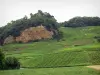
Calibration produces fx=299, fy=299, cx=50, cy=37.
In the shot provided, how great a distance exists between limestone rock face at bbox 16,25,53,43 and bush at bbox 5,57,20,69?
65810mm

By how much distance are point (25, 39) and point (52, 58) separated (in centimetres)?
5937

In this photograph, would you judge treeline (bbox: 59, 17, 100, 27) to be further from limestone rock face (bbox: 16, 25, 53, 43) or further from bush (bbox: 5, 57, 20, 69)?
bush (bbox: 5, 57, 20, 69)

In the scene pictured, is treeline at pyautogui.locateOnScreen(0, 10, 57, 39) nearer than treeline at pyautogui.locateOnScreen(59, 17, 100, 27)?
Yes

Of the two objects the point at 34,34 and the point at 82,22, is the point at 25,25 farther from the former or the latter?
the point at 82,22

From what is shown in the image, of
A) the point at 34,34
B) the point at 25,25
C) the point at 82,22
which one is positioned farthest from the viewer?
the point at 82,22

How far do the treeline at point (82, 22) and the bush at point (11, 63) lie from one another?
352ft

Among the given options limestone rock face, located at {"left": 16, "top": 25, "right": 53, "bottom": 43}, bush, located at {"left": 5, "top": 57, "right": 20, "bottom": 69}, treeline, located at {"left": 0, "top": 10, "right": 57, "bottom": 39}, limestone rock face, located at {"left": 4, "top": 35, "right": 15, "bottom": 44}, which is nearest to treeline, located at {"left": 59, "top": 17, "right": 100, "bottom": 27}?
treeline, located at {"left": 0, "top": 10, "right": 57, "bottom": 39}

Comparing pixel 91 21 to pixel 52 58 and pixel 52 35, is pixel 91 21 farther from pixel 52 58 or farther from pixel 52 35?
pixel 52 58

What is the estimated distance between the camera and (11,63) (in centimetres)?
6894

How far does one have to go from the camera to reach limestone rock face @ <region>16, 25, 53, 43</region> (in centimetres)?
13612

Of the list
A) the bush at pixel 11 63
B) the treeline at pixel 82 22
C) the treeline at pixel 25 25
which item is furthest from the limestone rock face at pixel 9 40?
the bush at pixel 11 63

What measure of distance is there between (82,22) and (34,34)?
53.0m

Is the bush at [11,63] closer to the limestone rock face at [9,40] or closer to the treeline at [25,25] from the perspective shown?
the limestone rock face at [9,40]

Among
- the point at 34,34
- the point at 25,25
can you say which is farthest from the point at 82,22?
the point at 34,34
